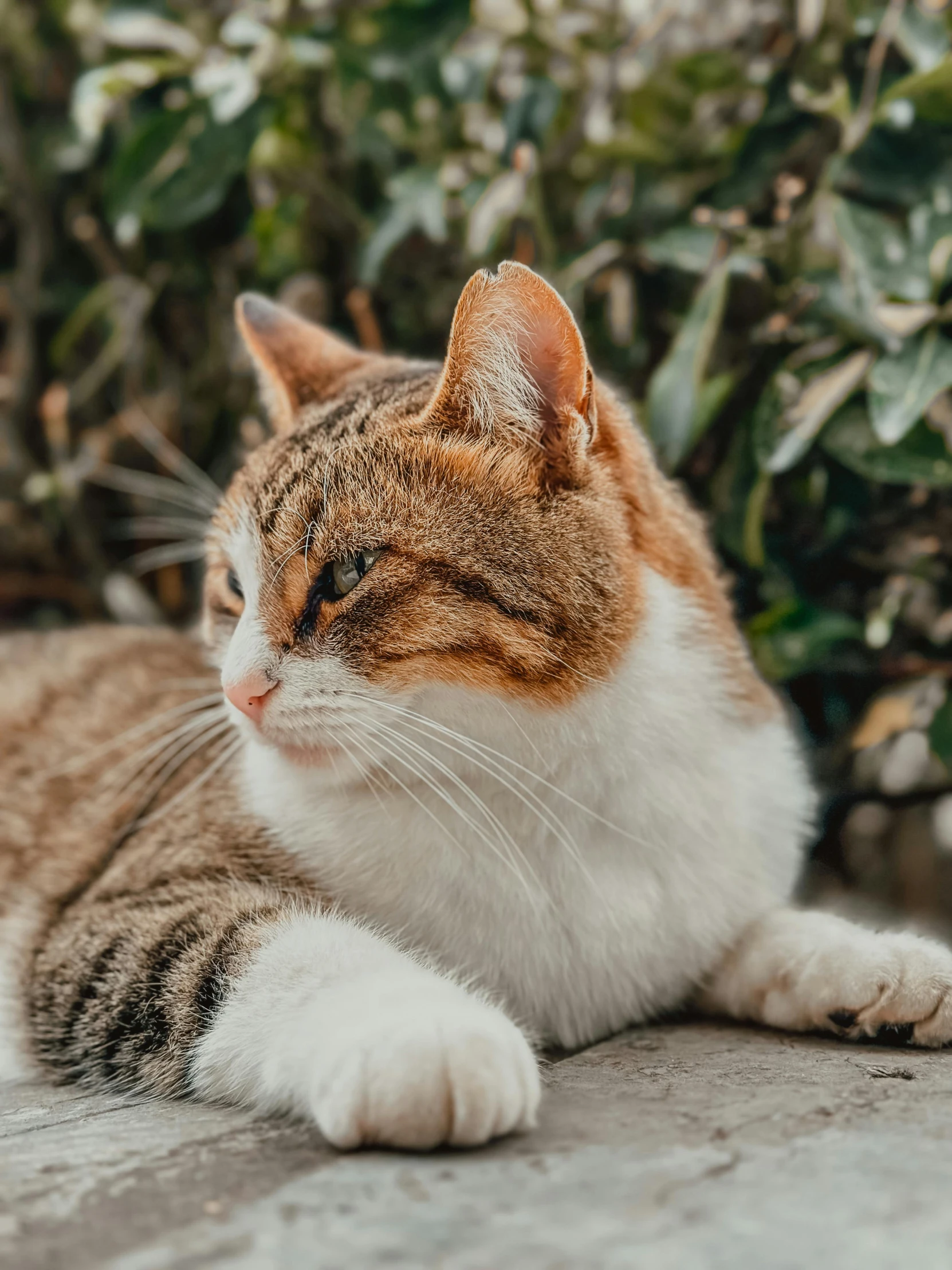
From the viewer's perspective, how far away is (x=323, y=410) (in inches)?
64.9

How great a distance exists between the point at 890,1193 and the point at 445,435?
960 millimetres

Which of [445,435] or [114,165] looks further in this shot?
[114,165]

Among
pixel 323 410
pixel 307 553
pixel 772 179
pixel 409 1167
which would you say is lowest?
pixel 409 1167

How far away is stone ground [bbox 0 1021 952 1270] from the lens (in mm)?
768

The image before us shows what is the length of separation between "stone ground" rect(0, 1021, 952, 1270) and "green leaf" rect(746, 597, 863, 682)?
2.87ft

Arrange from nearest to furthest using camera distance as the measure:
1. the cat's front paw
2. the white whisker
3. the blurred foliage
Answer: the cat's front paw
the blurred foliage
the white whisker

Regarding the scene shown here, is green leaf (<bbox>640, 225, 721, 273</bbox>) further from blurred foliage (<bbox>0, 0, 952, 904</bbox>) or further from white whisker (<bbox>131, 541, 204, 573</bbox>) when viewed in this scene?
white whisker (<bbox>131, 541, 204, 573</bbox>)

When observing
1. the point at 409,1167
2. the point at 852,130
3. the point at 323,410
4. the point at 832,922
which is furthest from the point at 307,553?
the point at 852,130

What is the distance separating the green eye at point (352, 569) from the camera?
135cm

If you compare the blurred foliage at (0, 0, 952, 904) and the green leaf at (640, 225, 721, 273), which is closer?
the blurred foliage at (0, 0, 952, 904)

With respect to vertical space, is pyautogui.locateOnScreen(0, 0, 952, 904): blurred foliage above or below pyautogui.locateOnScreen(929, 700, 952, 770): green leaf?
above

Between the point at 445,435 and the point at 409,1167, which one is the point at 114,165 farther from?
the point at 409,1167

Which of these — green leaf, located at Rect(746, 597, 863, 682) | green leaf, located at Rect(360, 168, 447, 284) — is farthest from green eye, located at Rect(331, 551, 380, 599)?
green leaf, located at Rect(360, 168, 447, 284)

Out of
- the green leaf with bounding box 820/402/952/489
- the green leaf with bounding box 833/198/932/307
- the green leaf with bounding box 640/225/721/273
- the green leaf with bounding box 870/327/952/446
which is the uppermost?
the green leaf with bounding box 640/225/721/273
